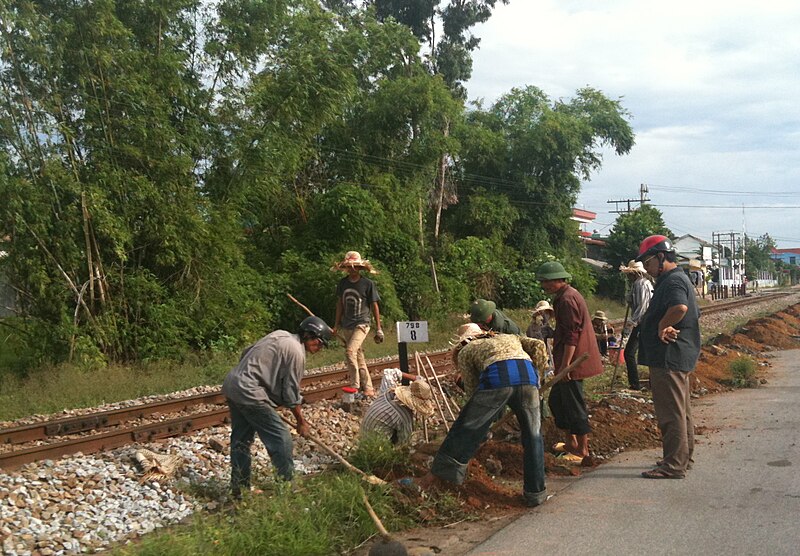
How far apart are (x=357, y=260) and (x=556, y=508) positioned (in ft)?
18.1

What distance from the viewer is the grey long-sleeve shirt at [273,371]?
602 centimetres

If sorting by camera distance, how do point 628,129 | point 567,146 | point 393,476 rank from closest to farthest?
point 393,476 → point 567,146 → point 628,129

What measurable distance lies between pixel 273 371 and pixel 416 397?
205 cm

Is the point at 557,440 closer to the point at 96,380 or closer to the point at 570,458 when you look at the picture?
the point at 570,458

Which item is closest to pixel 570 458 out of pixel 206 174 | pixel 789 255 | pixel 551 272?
pixel 551 272

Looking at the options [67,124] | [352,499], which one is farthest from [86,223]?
[352,499]

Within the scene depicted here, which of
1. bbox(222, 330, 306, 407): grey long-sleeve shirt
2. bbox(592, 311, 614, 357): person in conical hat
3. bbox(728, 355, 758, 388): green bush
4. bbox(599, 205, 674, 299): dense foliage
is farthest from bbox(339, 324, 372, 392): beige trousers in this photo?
bbox(599, 205, 674, 299): dense foliage

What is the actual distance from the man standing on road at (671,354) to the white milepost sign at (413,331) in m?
3.25

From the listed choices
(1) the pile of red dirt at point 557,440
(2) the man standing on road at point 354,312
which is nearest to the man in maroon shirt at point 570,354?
(1) the pile of red dirt at point 557,440

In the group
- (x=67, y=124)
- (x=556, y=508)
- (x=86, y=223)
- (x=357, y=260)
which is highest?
(x=67, y=124)

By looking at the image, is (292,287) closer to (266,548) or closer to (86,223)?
(86,223)

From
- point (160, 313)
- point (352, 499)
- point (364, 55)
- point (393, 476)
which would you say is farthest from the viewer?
point (364, 55)

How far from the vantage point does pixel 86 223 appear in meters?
14.8

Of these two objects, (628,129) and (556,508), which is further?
(628,129)
